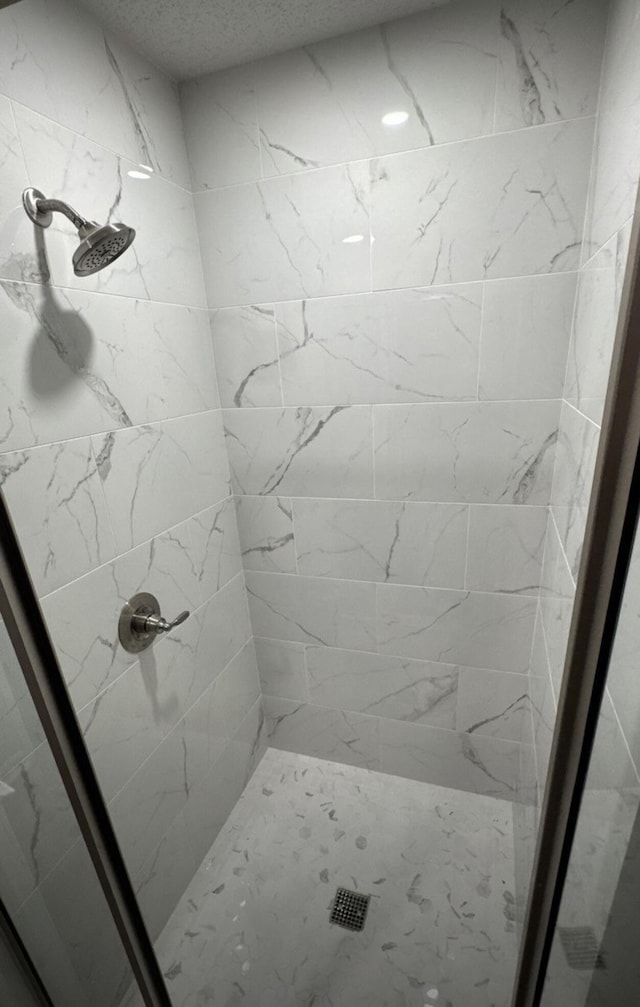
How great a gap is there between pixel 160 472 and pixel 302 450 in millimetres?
424

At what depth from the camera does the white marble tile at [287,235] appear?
1.12 m

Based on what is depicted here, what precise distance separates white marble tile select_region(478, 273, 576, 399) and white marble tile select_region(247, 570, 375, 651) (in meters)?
0.73

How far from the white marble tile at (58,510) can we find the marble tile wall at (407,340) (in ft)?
1.78

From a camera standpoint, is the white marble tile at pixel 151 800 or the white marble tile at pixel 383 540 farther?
the white marble tile at pixel 383 540

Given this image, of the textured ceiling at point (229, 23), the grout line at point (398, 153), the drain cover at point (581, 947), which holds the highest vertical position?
the textured ceiling at point (229, 23)

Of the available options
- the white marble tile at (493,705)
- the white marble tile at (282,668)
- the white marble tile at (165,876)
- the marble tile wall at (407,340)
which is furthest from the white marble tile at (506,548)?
the white marble tile at (165,876)

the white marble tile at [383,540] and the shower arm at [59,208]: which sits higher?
the shower arm at [59,208]

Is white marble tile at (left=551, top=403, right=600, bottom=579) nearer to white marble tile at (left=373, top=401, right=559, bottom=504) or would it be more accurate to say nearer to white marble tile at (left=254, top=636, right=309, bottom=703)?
white marble tile at (left=373, top=401, right=559, bottom=504)

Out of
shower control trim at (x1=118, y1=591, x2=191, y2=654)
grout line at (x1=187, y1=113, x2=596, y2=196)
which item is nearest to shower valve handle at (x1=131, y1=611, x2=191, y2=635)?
shower control trim at (x1=118, y1=591, x2=191, y2=654)

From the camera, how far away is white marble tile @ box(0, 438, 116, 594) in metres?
0.81

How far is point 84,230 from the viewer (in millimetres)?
780

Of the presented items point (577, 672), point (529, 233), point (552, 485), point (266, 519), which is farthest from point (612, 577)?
point (266, 519)

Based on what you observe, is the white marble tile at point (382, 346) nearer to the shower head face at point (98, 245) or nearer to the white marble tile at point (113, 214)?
the white marble tile at point (113, 214)

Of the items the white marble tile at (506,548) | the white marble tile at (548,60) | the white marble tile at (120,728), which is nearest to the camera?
the white marble tile at (548,60)
